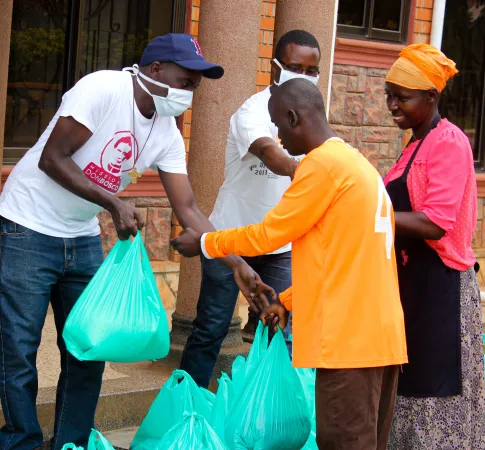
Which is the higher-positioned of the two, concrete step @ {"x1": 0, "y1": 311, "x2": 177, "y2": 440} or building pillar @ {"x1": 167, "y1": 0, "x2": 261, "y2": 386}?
building pillar @ {"x1": 167, "y1": 0, "x2": 261, "y2": 386}

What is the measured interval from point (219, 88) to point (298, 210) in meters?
2.67

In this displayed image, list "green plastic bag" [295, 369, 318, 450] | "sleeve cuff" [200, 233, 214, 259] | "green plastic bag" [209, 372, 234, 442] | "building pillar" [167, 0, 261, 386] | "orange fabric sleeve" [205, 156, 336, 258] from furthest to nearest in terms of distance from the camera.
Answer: "building pillar" [167, 0, 261, 386]
"green plastic bag" [295, 369, 318, 450]
"green plastic bag" [209, 372, 234, 442]
"sleeve cuff" [200, 233, 214, 259]
"orange fabric sleeve" [205, 156, 336, 258]

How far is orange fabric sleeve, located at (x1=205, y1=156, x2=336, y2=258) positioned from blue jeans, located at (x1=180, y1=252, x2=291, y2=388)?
1.41 metres

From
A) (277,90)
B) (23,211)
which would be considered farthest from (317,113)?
(23,211)

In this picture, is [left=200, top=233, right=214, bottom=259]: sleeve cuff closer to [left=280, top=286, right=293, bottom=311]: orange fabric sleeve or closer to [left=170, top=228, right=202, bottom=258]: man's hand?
[left=170, top=228, right=202, bottom=258]: man's hand

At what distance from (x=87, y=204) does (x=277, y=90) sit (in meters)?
1.03

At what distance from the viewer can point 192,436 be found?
13.5ft

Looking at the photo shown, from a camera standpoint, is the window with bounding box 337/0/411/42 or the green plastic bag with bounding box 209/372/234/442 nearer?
the green plastic bag with bounding box 209/372/234/442

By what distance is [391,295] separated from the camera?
3648 millimetres

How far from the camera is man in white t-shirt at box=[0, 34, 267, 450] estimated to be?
4.11 meters

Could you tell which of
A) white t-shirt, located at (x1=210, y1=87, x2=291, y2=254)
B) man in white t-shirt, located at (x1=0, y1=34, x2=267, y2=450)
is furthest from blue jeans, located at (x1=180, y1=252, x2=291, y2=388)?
man in white t-shirt, located at (x1=0, y1=34, x2=267, y2=450)

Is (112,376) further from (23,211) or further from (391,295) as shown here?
(391,295)

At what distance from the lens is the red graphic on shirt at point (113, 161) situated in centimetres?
423

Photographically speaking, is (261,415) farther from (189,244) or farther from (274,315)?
(189,244)
